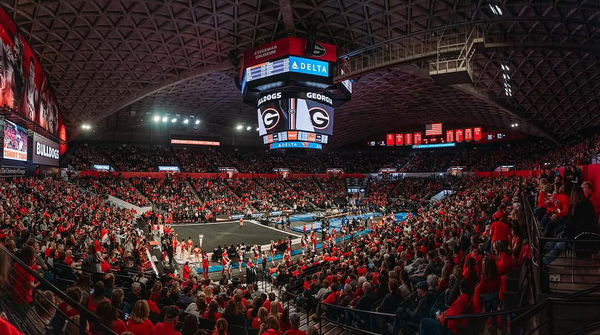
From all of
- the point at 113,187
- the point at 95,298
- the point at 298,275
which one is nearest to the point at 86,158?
the point at 113,187

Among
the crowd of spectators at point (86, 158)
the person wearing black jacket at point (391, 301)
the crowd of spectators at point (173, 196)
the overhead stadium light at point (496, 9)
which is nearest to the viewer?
the person wearing black jacket at point (391, 301)

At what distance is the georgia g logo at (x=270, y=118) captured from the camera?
20797 mm

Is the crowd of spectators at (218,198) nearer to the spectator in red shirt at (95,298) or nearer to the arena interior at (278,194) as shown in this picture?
the arena interior at (278,194)

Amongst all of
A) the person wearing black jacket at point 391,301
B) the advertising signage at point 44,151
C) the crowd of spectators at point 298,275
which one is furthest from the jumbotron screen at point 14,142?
the person wearing black jacket at point 391,301

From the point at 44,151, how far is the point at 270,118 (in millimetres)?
19060

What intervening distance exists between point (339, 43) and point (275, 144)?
9.06 metres

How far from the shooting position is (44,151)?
25250 mm

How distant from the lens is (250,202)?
4141cm

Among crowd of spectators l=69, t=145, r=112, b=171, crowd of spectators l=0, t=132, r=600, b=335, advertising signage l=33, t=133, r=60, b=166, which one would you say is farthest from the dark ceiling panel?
crowd of spectators l=0, t=132, r=600, b=335

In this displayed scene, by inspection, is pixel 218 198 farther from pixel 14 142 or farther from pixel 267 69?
pixel 267 69

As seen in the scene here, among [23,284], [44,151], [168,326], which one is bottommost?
[168,326]

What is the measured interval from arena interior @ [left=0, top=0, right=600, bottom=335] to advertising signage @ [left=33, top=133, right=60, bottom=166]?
0.25m

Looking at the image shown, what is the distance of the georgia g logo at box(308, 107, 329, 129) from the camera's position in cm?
2075

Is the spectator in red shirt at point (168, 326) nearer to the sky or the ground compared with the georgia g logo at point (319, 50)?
nearer to the ground
